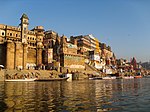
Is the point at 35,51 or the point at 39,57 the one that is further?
the point at 35,51

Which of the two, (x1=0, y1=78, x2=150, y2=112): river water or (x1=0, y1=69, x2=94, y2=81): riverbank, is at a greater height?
(x1=0, y1=69, x2=94, y2=81): riverbank

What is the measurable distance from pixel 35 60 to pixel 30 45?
293 inches

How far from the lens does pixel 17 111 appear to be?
1231 centimetres

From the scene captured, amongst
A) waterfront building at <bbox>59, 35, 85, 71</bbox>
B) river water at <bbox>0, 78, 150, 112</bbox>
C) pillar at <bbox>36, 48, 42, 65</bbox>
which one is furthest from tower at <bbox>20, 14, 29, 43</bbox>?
river water at <bbox>0, 78, 150, 112</bbox>

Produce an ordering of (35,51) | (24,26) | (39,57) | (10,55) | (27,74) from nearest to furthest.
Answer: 1. (27,74)
2. (10,55)
3. (24,26)
4. (39,57)
5. (35,51)

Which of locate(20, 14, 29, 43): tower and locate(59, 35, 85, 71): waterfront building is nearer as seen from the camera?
locate(20, 14, 29, 43): tower

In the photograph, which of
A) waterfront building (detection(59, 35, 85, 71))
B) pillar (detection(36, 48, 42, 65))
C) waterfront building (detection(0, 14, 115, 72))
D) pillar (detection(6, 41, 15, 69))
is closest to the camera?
pillar (detection(6, 41, 15, 69))

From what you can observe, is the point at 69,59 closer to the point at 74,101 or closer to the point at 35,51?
the point at 35,51

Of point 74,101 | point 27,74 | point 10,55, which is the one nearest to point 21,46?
point 10,55

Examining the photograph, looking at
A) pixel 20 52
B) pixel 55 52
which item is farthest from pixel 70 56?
pixel 20 52

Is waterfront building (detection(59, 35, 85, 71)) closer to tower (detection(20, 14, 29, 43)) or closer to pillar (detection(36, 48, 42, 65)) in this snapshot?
pillar (detection(36, 48, 42, 65))

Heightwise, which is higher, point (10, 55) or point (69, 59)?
point (10, 55)

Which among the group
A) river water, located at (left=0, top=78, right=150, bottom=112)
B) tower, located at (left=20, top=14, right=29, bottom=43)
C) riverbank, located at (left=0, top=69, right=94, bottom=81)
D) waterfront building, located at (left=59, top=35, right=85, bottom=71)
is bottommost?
river water, located at (left=0, top=78, right=150, bottom=112)

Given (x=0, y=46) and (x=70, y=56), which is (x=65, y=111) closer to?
(x=0, y=46)
